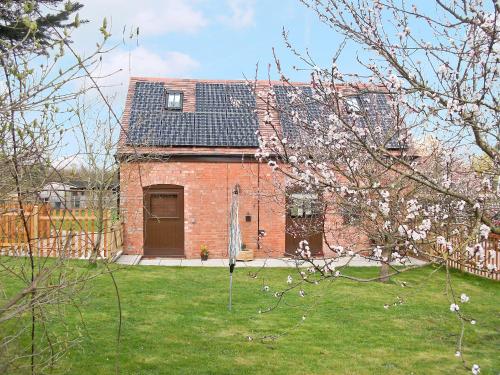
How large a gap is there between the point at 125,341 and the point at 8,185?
13.1 ft

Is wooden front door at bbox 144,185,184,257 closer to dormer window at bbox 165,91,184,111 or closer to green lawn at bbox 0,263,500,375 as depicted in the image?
dormer window at bbox 165,91,184,111

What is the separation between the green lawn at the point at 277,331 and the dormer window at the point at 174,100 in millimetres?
8209

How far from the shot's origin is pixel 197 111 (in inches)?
736

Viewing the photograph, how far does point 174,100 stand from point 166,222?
15.6 ft

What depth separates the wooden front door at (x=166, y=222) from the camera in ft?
56.9

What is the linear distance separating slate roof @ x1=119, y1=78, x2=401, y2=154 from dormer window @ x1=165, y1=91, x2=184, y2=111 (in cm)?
17

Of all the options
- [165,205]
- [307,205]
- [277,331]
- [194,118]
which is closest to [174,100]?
[194,118]

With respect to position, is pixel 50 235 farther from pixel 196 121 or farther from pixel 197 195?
pixel 196 121

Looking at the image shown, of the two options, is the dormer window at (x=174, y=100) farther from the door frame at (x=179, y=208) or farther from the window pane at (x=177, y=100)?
the door frame at (x=179, y=208)

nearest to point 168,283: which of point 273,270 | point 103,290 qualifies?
point 103,290

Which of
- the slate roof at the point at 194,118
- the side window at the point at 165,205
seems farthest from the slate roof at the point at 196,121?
the side window at the point at 165,205

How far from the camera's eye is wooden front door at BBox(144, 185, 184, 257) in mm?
17328

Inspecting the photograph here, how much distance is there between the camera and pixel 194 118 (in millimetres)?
18344

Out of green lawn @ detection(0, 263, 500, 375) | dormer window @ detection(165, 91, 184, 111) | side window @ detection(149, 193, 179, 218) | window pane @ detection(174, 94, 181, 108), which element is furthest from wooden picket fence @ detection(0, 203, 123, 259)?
window pane @ detection(174, 94, 181, 108)
